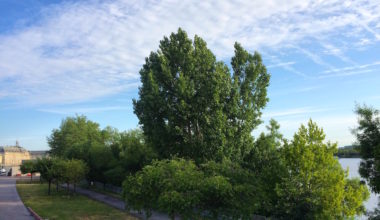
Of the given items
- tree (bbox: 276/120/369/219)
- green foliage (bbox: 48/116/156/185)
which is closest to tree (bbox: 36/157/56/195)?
green foliage (bbox: 48/116/156/185)

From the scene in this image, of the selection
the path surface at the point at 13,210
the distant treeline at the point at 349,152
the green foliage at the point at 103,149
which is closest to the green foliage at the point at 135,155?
the green foliage at the point at 103,149

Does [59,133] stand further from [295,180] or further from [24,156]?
[24,156]

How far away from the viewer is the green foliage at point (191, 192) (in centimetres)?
1509

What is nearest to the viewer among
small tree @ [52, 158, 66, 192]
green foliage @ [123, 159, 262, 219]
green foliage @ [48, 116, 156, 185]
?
green foliage @ [123, 159, 262, 219]

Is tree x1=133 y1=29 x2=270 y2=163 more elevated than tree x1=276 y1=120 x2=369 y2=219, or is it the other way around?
tree x1=133 y1=29 x2=270 y2=163

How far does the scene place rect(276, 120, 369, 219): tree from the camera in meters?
16.3

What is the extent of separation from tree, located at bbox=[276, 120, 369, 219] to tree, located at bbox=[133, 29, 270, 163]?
9.18 m

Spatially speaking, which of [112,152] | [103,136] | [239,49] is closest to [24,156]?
[103,136]

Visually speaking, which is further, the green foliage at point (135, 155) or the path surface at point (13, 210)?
the green foliage at point (135, 155)

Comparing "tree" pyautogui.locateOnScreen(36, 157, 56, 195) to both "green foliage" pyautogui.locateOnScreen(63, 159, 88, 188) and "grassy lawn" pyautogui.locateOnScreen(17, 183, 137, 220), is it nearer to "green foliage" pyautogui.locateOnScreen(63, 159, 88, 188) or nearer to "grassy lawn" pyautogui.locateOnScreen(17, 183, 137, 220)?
"green foliage" pyautogui.locateOnScreen(63, 159, 88, 188)

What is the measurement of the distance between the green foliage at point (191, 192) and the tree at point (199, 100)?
29.8ft

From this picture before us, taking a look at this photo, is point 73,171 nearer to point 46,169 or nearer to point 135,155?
point 46,169

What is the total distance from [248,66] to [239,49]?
1815 mm

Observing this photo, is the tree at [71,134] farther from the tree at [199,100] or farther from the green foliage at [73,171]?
the tree at [199,100]
